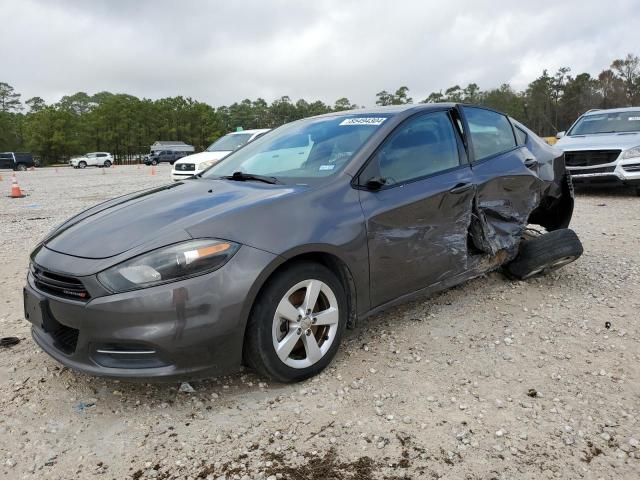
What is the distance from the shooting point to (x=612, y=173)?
9.19m

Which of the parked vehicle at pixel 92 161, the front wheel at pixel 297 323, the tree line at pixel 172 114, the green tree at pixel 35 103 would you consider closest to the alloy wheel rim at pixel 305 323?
the front wheel at pixel 297 323

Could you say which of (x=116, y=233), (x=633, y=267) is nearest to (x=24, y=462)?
(x=116, y=233)

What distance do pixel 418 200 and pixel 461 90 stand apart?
303ft

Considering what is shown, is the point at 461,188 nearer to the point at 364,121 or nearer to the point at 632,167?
the point at 364,121

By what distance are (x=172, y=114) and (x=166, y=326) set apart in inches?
3467

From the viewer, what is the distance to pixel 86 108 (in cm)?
10569

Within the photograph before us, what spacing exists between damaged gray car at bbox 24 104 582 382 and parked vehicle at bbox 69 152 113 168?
5273 centimetres

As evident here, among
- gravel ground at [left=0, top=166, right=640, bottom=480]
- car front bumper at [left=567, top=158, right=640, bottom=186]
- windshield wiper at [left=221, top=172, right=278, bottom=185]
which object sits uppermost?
windshield wiper at [left=221, top=172, right=278, bottom=185]

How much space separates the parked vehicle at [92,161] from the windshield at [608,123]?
49954mm

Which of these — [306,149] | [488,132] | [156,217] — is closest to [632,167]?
[488,132]

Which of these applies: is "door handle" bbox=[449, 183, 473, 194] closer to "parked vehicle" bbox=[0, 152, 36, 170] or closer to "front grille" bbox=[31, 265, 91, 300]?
"front grille" bbox=[31, 265, 91, 300]

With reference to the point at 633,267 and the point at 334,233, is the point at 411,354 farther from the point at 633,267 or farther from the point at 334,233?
the point at 633,267

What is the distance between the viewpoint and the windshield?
397 inches

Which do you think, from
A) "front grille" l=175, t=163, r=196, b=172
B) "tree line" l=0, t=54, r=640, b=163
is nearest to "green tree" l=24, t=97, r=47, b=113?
"tree line" l=0, t=54, r=640, b=163
